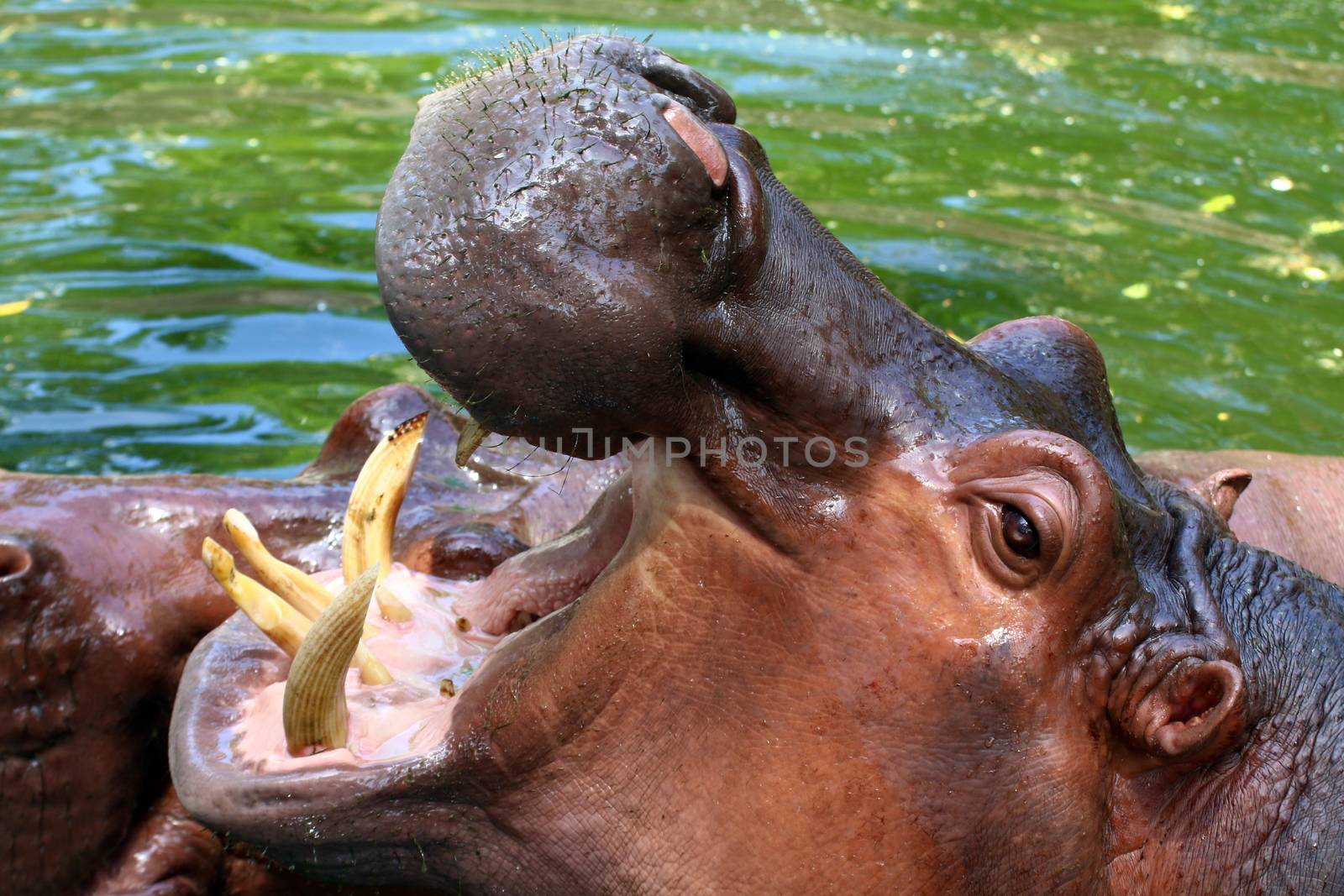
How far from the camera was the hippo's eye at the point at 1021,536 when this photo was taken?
8.18 feet

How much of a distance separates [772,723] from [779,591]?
0.21m

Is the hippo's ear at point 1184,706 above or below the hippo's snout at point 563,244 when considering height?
below

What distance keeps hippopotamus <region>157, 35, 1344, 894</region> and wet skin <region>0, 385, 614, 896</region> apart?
0.31 m

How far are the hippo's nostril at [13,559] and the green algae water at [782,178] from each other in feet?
9.00

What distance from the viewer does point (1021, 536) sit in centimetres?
249

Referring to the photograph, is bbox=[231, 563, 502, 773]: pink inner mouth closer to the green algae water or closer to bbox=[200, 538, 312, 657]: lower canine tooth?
bbox=[200, 538, 312, 657]: lower canine tooth

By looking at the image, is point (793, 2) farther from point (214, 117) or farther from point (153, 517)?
point (153, 517)

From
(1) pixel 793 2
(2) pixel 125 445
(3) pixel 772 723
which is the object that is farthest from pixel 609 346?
(1) pixel 793 2

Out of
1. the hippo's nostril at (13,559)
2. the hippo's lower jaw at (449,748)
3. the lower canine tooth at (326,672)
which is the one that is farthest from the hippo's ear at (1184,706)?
the hippo's nostril at (13,559)

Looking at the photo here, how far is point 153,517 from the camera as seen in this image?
128 inches

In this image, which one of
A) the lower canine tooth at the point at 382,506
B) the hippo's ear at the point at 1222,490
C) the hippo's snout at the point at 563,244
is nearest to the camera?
the hippo's snout at the point at 563,244

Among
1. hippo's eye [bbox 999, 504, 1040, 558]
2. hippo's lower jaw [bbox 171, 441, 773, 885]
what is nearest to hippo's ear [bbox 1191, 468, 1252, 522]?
hippo's eye [bbox 999, 504, 1040, 558]

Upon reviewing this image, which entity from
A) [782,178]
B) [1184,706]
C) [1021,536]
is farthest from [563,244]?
[782,178]

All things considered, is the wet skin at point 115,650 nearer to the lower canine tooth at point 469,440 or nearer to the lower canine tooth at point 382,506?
the lower canine tooth at point 382,506
